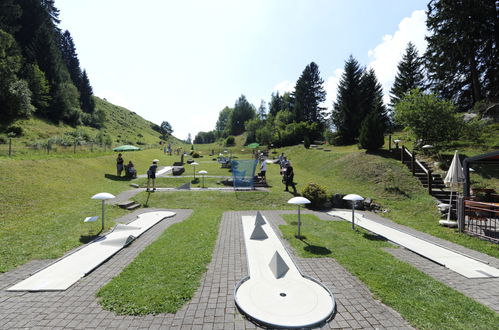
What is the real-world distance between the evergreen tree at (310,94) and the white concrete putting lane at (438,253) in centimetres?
5346

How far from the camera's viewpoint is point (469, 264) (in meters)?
6.70

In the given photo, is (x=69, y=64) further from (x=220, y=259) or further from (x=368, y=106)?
(x=220, y=259)

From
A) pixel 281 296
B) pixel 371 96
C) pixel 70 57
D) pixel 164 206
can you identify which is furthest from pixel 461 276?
pixel 70 57

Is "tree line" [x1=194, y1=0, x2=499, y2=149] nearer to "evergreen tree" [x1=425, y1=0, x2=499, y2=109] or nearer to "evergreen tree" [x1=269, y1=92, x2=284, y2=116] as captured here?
"evergreen tree" [x1=425, y1=0, x2=499, y2=109]

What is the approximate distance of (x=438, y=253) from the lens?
24.5ft

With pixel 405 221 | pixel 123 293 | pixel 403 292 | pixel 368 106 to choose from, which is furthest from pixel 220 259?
pixel 368 106

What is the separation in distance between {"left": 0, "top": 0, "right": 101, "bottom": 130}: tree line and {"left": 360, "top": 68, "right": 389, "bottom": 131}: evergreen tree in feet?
170

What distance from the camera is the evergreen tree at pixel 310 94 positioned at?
202 feet

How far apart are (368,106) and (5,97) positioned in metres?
53.9

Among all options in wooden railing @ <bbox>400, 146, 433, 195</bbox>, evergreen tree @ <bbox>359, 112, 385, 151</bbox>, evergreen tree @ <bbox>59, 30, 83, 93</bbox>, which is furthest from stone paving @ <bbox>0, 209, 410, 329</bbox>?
evergreen tree @ <bbox>59, 30, 83, 93</bbox>

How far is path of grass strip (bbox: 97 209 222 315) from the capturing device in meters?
4.65

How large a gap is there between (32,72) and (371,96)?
6078cm

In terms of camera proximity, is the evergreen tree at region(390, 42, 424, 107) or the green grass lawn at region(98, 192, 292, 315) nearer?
the green grass lawn at region(98, 192, 292, 315)

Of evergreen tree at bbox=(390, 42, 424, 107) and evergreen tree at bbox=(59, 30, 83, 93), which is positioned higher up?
evergreen tree at bbox=(59, 30, 83, 93)
